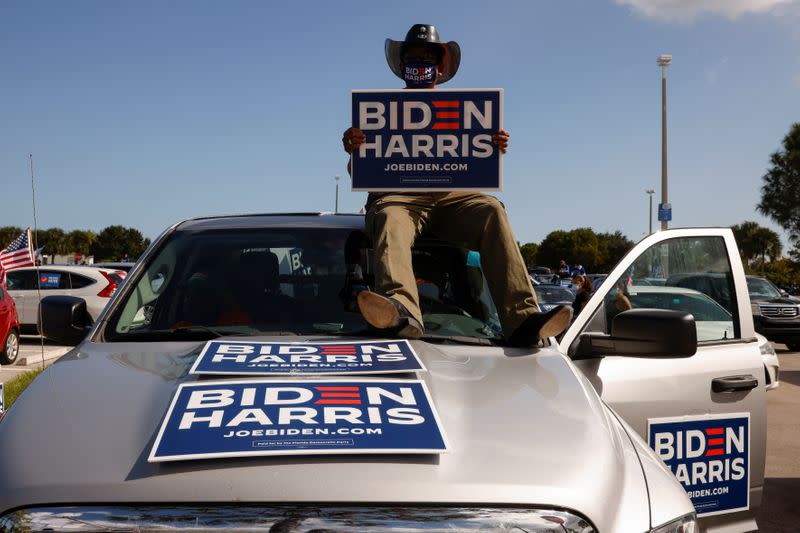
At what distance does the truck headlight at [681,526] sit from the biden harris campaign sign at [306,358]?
2.40 ft

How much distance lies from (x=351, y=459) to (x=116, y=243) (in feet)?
357

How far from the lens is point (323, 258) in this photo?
3.28 metres

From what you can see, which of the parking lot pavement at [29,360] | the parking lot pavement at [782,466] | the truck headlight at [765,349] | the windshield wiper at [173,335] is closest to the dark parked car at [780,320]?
the parking lot pavement at [782,466]

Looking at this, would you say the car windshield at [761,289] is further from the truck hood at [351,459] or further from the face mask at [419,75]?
the truck hood at [351,459]

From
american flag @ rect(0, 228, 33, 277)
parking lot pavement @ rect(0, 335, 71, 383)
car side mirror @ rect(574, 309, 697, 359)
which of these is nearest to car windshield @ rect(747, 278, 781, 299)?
parking lot pavement @ rect(0, 335, 71, 383)

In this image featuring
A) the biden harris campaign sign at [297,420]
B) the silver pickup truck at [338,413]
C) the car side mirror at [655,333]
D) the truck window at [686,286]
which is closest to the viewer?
the silver pickup truck at [338,413]

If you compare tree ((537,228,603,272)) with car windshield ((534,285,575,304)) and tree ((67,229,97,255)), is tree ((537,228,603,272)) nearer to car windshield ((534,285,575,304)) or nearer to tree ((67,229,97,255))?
tree ((67,229,97,255))

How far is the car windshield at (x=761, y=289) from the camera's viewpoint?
20094 mm

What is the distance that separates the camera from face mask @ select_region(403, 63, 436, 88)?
13.8ft

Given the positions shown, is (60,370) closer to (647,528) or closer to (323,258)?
(323,258)

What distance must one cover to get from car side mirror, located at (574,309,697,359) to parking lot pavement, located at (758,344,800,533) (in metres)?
3.04

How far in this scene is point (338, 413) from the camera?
1968 millimetres

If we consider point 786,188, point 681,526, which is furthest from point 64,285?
point 786,188

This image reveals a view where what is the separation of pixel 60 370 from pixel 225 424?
0.71 meters
